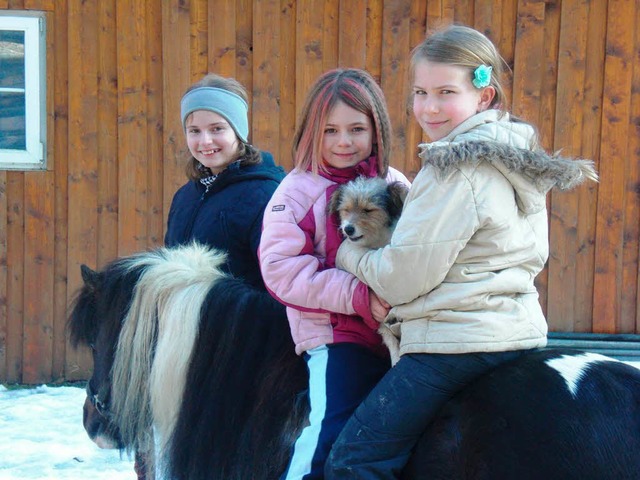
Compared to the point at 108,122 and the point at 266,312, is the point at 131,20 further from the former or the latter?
the point at 266,312

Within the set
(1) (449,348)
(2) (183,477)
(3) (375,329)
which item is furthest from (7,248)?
(1) (449,348)

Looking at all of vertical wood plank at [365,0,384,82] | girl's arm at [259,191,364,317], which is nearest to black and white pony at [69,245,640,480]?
girl's arm at [259,191,364,317]

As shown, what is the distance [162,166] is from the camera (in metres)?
5.90

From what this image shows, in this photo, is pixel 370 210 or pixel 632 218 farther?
pixel 632 218

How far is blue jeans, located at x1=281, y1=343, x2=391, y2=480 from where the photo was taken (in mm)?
1920

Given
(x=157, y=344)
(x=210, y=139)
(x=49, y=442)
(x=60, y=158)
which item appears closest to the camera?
(x=157, y=344)

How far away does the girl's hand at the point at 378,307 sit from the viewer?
1975mm

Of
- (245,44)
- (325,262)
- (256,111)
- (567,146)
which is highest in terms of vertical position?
(245,44)

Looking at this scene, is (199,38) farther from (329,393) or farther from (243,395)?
(329,393)

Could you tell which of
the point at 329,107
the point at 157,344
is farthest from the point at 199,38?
the point at 157,344

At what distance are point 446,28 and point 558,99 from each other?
168 inches

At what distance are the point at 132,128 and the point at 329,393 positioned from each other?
4.45 m

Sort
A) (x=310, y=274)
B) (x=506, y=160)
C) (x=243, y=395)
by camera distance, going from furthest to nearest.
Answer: (x=243, y=395), (x=310, y=274), (x=506, y=160)

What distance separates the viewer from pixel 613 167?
5863mm
